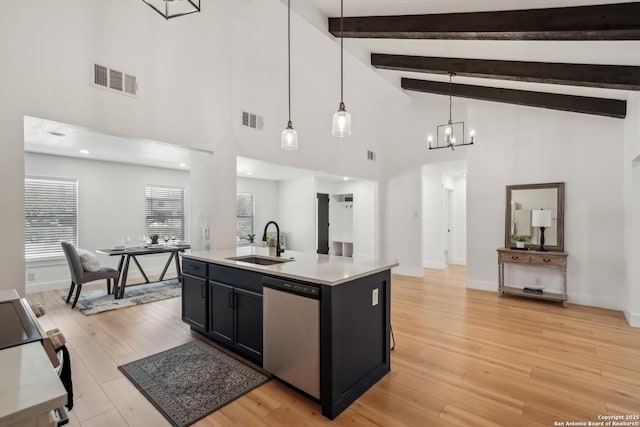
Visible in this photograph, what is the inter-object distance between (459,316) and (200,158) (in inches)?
169

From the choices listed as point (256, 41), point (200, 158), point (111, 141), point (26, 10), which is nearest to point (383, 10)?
point (256, 41)

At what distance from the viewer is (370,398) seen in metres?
2.27

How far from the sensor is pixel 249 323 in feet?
8.76

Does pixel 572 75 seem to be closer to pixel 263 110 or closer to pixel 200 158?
pixel 263 110

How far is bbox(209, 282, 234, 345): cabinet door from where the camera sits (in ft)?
9.40

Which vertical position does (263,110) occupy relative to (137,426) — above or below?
above

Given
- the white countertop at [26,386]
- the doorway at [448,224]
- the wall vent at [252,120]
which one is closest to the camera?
the white countertop at [26,386]

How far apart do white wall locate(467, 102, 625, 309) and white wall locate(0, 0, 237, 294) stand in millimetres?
4488

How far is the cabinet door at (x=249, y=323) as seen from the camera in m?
2.58

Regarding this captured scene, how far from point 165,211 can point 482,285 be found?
695cm

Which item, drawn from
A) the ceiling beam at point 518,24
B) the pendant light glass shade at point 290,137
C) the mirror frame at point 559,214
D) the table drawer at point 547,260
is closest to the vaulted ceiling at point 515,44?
the ceiling beam at point 518,24

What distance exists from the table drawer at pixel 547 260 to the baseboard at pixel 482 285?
34.1 inches

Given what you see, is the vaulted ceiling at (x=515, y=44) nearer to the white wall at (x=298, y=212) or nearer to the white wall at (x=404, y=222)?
the white wall at (x=404, y=222)

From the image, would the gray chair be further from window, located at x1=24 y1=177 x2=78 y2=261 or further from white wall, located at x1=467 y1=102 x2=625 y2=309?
white wall, located at x1=467 y1=102 x2=625 y2=309
